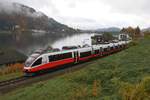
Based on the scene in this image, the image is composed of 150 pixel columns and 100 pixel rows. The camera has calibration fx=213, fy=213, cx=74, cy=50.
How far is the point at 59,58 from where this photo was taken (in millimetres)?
32938

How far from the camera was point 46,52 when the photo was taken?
30.6m

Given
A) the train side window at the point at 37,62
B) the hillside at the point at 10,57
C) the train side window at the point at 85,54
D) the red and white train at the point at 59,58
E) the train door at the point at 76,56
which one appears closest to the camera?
the train side window at the point at 37,62

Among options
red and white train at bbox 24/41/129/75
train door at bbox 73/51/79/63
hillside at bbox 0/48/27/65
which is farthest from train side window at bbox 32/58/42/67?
hillside at bbox 0/48/27/65

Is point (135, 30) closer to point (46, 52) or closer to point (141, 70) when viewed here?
point (46, 52)

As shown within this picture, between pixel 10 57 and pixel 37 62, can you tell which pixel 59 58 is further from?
pixel 10 57

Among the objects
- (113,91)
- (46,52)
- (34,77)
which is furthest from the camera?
(46,52)

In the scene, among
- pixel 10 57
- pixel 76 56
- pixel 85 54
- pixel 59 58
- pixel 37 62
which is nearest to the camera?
pixel 37 62

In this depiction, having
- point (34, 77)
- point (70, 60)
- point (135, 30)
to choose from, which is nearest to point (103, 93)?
point (34, 77)

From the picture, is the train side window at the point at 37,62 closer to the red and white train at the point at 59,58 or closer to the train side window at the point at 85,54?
the red and white train at the point at 59,58

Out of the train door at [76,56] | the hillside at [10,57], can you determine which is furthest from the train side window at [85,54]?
the hillside at [10,57]

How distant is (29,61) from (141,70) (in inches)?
634

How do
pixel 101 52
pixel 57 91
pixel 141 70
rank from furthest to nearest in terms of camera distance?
pixel 101 52 < pixel 141 70 < pixel 57 91

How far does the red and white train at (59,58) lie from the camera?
28.8m

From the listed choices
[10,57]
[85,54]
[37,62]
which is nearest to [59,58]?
[37,62]
